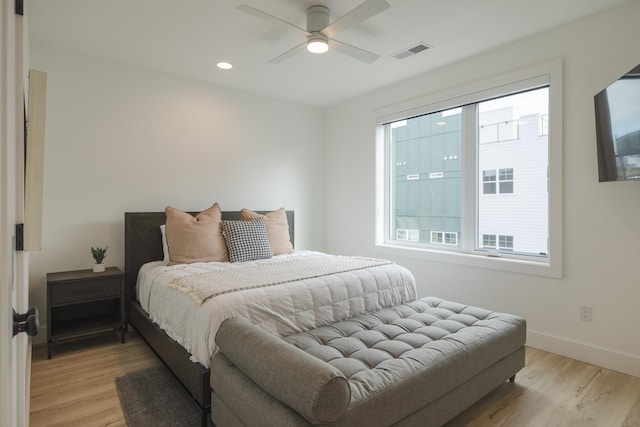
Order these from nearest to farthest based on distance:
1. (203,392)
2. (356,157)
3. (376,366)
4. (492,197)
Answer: (376,366) → (203,392) → (492,197) → (356,157)

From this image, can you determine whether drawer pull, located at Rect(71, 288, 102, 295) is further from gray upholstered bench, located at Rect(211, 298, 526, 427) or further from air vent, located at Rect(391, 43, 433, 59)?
air vent, located at Rect(391, 43, 433, 59)

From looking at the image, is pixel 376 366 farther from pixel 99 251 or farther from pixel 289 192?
pixel 289 192

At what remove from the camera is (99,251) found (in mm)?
3129

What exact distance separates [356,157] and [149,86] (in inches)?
97.8

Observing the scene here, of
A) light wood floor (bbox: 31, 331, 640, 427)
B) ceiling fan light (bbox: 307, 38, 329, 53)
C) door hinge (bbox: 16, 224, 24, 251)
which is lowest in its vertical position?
light wood floor (bbox: 31, 331, 640, 427)

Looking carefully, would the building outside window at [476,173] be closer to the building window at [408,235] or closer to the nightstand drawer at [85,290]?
the building window at [408,235]

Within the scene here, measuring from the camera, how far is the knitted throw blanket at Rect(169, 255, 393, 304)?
220 centimetres

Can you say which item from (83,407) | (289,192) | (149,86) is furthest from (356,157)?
(83,407)

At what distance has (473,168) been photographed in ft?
11.3

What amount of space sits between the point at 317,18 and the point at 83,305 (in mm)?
3143

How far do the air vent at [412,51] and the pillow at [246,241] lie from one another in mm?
2096

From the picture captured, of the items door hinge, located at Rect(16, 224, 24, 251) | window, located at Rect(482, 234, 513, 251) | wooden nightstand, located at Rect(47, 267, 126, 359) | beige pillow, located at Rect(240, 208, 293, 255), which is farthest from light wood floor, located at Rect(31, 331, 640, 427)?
beige pillow, located at Rect(240, 208, 293, 255)

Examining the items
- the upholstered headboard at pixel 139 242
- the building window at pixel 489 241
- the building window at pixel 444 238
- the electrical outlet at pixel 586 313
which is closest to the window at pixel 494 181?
the building window at pixel 489 241

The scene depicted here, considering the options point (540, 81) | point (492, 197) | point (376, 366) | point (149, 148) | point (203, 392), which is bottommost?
point (203, 392)
